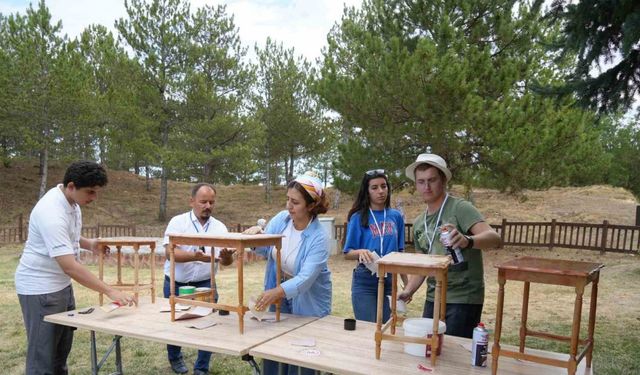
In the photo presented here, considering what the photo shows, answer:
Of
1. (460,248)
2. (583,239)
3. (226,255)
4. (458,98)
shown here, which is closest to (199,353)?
(226,255)

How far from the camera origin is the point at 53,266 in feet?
9.79

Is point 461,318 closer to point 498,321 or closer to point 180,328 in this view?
point 498,321

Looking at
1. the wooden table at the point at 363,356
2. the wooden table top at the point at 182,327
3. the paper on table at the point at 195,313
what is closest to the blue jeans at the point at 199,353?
the wooden table top at the point at 182,327

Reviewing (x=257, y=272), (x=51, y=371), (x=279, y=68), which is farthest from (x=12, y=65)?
(x=51, y=371)

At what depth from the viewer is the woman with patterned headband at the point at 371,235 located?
352cm

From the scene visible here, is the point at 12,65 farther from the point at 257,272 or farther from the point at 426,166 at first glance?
the point at 426,166

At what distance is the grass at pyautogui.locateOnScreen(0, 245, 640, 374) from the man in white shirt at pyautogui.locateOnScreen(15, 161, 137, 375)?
1.48 meters

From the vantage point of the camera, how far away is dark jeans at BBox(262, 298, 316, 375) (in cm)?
269

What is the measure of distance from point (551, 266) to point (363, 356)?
1.00 meters

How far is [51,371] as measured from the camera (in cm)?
294

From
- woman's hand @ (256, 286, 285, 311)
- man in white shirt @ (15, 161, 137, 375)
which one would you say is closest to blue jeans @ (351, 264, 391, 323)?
woman's hand @ (256, 286, 285, 311)

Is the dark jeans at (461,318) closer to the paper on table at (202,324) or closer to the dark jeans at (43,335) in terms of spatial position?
the paper on table at (202,324)

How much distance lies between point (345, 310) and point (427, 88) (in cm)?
544

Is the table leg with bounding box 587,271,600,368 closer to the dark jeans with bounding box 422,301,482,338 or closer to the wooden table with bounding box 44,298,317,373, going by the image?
the dark jeans with bounding box 422,301,482,338
